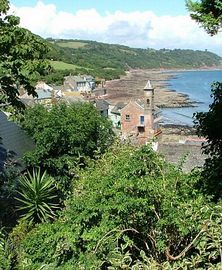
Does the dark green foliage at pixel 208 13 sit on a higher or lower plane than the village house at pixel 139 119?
higher

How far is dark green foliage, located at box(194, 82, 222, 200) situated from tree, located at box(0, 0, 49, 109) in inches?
182

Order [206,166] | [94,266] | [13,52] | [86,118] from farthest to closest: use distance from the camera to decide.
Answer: [86,118] → [13,52] → [206,166] → [94,266]

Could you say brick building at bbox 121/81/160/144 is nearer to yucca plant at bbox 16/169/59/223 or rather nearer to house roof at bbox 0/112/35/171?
house roof at bbox 0/112/35/171

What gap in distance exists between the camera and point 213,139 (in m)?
9.83

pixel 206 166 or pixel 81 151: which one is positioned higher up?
pixel 206 166

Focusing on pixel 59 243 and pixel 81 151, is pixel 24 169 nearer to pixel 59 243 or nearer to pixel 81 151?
pixel 81 151

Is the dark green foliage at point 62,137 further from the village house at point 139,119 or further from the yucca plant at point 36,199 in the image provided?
the village house at point 139,119

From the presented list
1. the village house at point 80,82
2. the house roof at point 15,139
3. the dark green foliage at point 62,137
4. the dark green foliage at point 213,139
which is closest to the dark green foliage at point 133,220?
the dark green foliage at point 213,139

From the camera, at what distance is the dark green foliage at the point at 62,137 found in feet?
74.7

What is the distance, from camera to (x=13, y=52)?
12.3 m

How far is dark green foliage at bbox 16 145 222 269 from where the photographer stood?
786 centimetres

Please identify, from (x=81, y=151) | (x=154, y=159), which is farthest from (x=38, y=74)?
(x=81, y=151)

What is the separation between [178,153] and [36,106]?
8348 millimetres

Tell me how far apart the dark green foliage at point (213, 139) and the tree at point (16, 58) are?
15.1 feet
